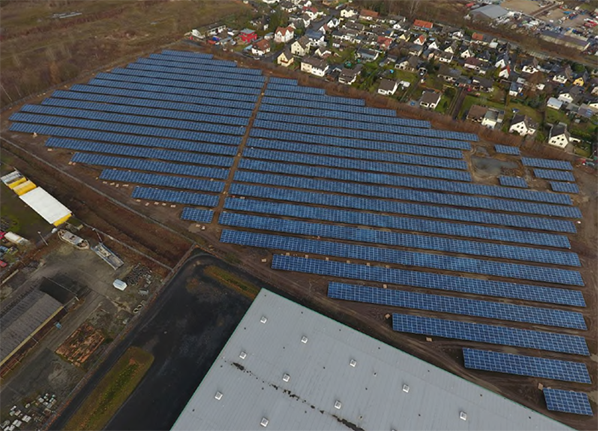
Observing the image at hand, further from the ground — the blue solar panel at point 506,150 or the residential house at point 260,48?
the residential house at point 260,48

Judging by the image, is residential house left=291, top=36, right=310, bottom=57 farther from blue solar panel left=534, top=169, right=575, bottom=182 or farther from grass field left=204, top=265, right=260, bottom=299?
grass field left=204, top=265, right=260, bottom=299

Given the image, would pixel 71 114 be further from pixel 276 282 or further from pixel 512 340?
pixel 512 340

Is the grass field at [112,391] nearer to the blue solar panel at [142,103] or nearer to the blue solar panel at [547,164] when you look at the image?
the blue solar panel at [142,103]

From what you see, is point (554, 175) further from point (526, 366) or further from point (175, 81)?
point (175, 81)

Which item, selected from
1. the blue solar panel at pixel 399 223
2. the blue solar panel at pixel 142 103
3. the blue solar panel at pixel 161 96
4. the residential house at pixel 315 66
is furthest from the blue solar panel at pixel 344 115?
the blue solar panel at pixel 399 223

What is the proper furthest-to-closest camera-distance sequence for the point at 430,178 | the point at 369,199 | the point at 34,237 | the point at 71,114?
the point at 71,114, the point at 430,178, the point at 369,199, the point at 34,237

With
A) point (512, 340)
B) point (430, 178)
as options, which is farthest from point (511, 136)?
point (512, 340)
